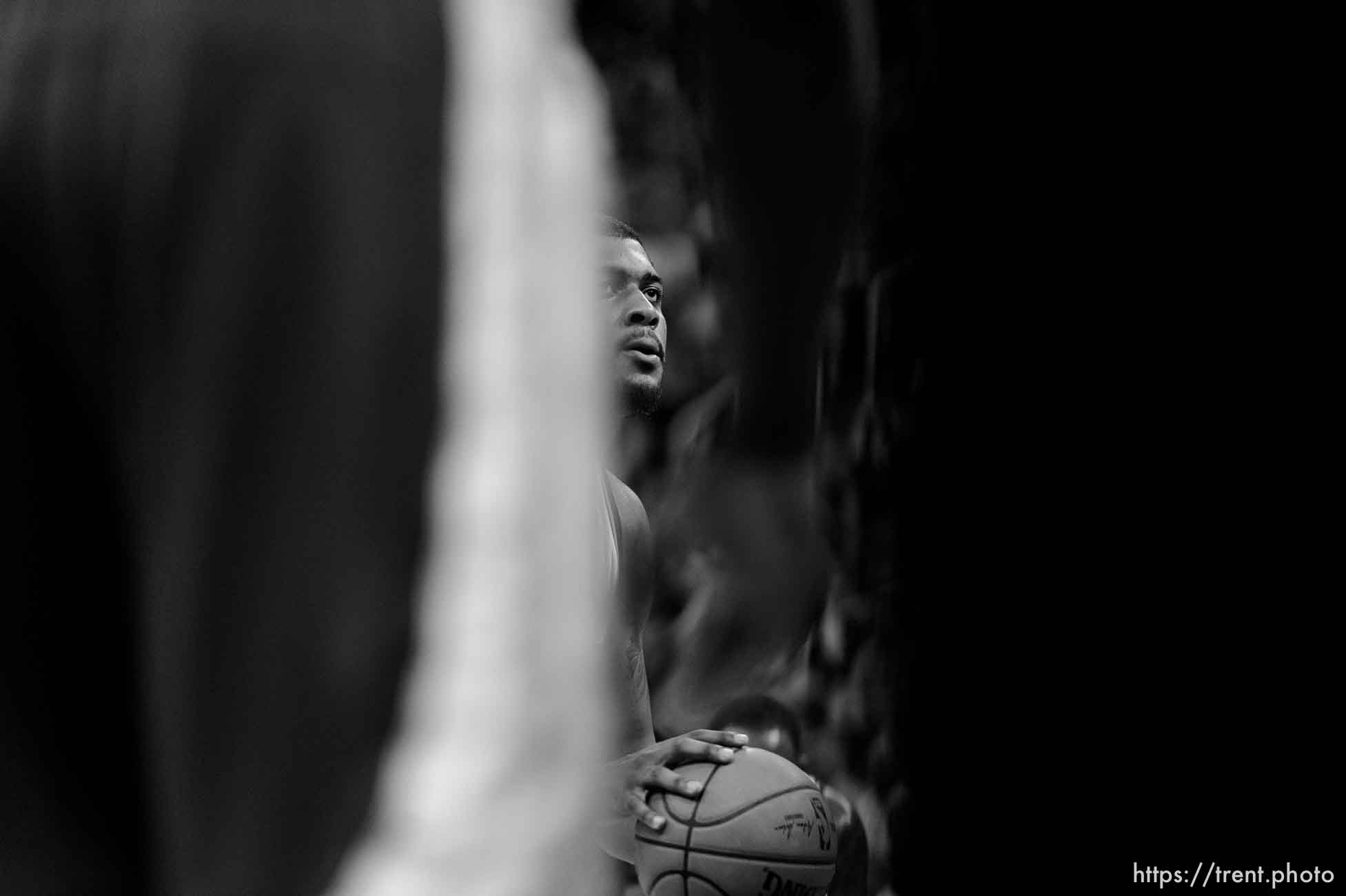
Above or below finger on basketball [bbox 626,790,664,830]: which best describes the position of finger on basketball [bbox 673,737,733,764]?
above

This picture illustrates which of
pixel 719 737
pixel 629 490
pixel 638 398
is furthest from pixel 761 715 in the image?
pixel 719 737

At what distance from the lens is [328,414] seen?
39cm

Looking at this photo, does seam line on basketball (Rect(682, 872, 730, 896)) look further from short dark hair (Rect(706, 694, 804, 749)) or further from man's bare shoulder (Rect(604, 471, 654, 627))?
short dark hair (Rect(706, 694, 804, 749))

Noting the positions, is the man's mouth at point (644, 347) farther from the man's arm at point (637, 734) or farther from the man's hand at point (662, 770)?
the man's hand at point (662, 770)

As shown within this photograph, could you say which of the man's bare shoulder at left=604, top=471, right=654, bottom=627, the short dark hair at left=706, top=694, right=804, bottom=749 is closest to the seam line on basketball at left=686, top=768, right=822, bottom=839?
the man's bare shoulder at left=604, top=471, right=654, bottom=627

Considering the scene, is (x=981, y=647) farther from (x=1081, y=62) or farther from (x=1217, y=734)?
(x=1081, y=62)

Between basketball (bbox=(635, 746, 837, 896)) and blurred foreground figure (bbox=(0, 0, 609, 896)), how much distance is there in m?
1.67

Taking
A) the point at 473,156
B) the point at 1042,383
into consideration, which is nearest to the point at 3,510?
the point at 473,156

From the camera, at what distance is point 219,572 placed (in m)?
0.39

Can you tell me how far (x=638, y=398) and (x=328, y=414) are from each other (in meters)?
2.12

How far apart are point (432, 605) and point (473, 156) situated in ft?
0.41

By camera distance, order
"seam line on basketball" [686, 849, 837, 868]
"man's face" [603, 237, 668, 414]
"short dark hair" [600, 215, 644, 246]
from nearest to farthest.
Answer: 1. "seam line on basketball" [686, 849, 837, 868]
2. "man's face" [603, 237, 668, 414]
3. "short dark hair" [600, 215, 644, 246]

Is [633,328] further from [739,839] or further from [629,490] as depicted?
[739,839]

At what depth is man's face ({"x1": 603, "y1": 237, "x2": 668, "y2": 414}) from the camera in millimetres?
2492
